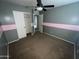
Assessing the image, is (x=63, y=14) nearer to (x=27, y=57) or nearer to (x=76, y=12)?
(x=76, y=12)

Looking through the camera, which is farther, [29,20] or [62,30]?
[29,20]

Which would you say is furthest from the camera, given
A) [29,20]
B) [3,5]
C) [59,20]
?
[29,20]

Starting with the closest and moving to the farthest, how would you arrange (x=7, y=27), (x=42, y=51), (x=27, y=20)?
(x=42, y=51)
(x=7, y=27)
(x=27, y=20)

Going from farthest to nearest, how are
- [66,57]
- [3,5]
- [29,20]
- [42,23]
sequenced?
[42,23] < [29,20] < [3,5] < [66,57]

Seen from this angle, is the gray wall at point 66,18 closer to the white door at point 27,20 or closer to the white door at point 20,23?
the white door at point 27,20

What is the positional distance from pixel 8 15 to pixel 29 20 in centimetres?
260

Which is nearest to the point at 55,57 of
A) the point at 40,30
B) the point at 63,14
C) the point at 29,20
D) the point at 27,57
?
the point at 27,57

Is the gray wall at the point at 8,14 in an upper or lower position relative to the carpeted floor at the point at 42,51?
upper

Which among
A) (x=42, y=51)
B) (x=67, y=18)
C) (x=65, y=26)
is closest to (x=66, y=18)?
(x=67, y=18)

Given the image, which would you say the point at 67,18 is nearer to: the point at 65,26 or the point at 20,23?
the point at 65,26

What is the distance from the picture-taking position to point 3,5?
3.90 metres

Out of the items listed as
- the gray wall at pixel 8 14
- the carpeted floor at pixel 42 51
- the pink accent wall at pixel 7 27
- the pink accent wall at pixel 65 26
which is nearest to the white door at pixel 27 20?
the gray wall at pixel 8 14

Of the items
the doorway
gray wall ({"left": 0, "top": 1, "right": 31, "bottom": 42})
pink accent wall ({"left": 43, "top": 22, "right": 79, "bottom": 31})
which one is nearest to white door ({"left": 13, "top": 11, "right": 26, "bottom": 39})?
the doorway

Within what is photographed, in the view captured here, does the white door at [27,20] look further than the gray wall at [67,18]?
Yes
